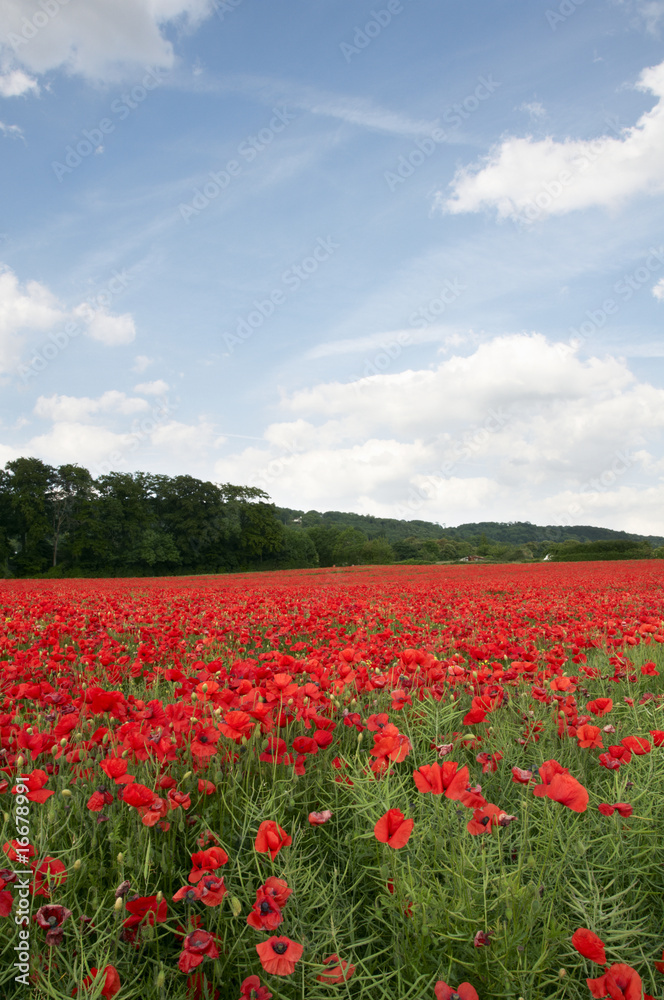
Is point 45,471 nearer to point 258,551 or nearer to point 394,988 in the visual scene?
point 258,551

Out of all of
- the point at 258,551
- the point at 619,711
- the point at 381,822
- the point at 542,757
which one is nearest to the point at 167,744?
the point at 381,822

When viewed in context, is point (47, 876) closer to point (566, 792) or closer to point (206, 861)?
point (206, 861)

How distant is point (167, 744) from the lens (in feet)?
5.92

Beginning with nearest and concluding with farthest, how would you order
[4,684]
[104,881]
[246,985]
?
[246,985], [104,881], [4,684]

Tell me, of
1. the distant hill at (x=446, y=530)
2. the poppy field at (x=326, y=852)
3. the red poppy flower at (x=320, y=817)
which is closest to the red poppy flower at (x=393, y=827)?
the poppy field at (x=326, y=852)

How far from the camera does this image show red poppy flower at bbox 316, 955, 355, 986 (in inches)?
52.0

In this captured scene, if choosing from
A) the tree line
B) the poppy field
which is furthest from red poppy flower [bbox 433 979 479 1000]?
the tree line

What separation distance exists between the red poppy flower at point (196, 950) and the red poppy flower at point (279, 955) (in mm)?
161

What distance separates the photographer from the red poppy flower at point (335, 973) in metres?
1.32

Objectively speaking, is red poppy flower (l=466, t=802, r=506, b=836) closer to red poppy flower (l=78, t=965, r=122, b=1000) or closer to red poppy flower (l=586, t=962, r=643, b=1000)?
red poppy flower (l=586, t=962, r=643, b=1000)

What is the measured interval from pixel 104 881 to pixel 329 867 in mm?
809

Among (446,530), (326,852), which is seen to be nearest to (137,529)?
(326,852)

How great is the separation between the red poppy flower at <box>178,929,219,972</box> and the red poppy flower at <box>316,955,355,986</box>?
1.01ft

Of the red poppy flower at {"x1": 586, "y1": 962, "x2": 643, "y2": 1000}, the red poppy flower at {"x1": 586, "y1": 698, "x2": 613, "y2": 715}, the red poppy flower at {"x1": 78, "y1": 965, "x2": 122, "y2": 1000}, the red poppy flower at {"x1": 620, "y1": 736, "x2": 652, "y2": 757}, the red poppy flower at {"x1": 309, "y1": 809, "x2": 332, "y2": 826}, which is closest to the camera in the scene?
the red poppy flower at {"x1": 586, "y1": 962, "x2": 643, "y2": 1000}
